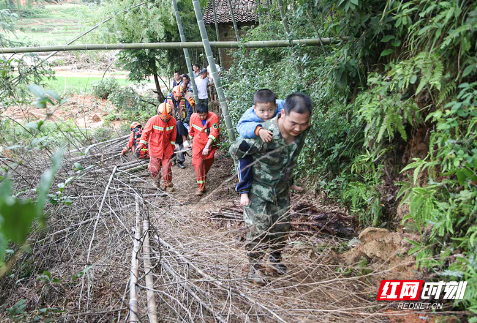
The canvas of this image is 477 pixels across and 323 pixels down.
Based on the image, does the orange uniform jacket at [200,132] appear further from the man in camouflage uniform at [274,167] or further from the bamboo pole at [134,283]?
the bamboo pole at [134,283]

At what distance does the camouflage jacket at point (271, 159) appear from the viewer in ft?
9.36

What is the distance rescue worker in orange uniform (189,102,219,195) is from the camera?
6012mm

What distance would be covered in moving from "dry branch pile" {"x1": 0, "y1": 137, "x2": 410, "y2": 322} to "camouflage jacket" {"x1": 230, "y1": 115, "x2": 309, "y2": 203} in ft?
1.46

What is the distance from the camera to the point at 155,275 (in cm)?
219

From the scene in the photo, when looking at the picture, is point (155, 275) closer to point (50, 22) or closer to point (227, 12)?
point (227, 12)

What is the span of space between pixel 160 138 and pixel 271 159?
366 cm

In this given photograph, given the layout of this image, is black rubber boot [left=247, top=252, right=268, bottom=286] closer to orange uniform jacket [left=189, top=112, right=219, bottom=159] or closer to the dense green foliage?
the dense green foliage

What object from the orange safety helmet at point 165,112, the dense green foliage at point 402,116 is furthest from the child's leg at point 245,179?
the orange safety helmet at point 165,112

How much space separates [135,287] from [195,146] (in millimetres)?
4368

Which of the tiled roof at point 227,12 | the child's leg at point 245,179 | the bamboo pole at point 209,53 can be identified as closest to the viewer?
the child's leg at point 245,179

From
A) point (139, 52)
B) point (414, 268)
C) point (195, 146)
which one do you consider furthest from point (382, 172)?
point (139, 52)

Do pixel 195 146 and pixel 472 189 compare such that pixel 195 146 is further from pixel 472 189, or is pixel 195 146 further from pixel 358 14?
pixel 472 189

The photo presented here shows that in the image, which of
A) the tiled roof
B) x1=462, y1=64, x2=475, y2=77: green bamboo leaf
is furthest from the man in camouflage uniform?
the tiled roof

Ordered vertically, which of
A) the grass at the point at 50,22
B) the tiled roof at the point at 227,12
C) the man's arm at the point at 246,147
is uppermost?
the grass at the point at 50,22
